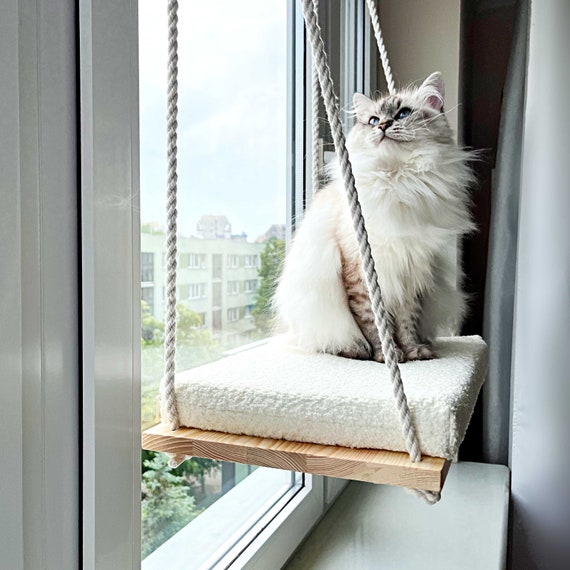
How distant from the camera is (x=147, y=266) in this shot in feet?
2.16

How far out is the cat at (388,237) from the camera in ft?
2.48

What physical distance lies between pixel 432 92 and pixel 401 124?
0.09 metres

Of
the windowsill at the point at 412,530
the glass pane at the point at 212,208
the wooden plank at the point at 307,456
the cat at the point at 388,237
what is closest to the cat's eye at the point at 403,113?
the cat at the point at 388,237

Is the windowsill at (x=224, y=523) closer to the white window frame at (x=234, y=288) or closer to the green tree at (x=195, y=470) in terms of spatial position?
the green tree at (x=195, y=470)

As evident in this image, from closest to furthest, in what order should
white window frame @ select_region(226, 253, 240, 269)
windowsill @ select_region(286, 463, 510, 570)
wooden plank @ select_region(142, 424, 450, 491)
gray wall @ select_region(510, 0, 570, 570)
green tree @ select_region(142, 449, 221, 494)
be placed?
wooden plank @ select_region(142, 424, 450, 491)
green tree @ select_region(142, 449, 221, 494)
white window frame @ select_region(226, 253, 240, 269)
windowsill @ select_region(286, 463, 510, 570)
gray wall @ select_region(510, 0, 570, 570)

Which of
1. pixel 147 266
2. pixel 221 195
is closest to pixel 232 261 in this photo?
pixel 221 195

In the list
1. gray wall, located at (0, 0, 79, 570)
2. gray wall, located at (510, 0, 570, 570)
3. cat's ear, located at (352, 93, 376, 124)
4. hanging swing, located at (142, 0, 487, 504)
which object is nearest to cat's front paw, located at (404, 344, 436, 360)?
hanging swing, located at (142, 0, 487, 504)

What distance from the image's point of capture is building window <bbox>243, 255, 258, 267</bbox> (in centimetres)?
94

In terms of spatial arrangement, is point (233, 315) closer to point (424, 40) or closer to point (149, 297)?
point (149, 297)

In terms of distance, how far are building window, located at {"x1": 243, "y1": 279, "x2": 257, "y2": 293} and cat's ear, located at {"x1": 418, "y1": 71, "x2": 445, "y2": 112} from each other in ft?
1.31

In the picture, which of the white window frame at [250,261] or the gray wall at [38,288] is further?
the white window frame at [250,261]

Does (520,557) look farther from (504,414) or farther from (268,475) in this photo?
(268,475)

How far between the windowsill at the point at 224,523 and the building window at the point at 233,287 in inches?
12.7

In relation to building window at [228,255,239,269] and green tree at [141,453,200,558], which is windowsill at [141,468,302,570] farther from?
building window at [228,255,239,269]
